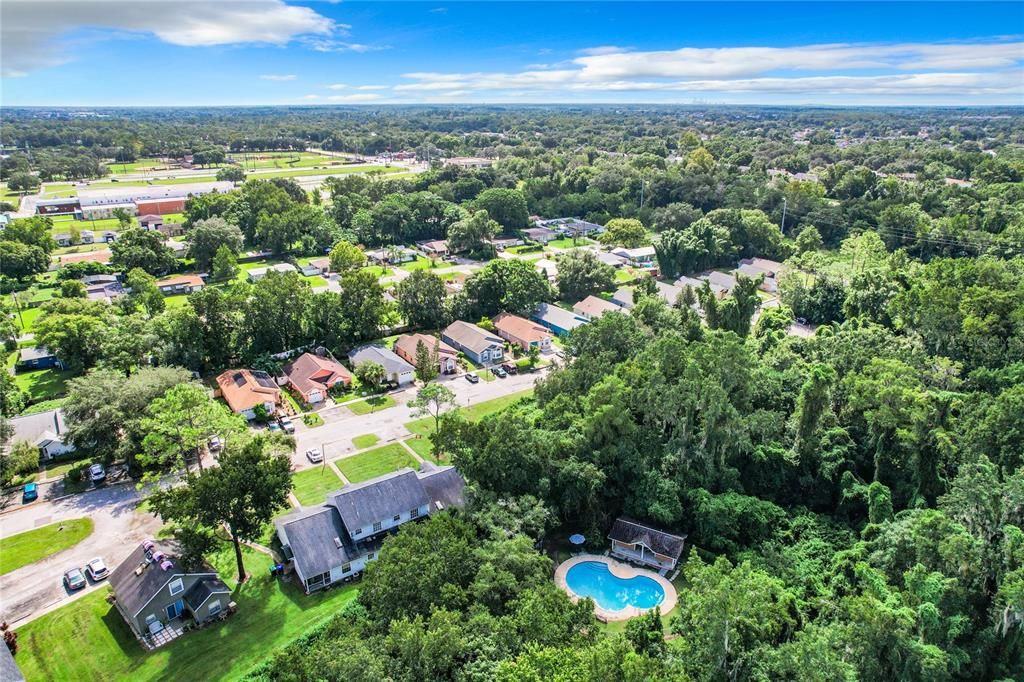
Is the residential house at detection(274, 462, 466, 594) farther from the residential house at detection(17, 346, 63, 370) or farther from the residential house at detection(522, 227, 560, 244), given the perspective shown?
the residential house at detection(522, 227, 560, 244)

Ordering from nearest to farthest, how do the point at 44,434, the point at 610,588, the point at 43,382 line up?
the point at 610,588 → the point at 44,434 → the point at 43,382

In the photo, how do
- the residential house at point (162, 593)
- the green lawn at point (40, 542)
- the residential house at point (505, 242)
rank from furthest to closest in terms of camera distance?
the residential house at point (505, 242), the green lawn at point (40, 542), the residential house at point (162, 593)

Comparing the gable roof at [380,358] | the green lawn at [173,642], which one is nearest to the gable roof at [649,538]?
the green lawn at [173,642]

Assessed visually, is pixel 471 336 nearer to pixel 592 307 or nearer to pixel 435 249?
pixel 592 307

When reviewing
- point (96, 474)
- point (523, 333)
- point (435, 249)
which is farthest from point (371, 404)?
point (435, 249)

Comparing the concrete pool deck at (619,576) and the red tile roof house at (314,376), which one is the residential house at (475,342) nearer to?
the red tile roof house at (314,376)
